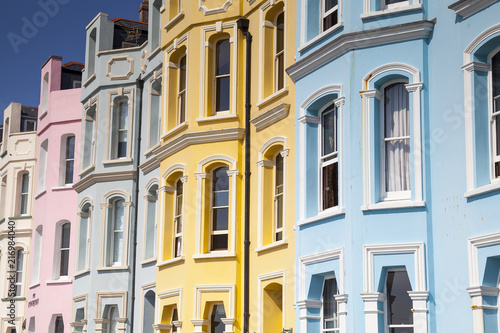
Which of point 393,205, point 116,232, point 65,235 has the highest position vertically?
point 65,235

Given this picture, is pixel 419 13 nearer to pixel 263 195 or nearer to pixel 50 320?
pixel 263 195

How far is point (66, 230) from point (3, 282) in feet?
25.1

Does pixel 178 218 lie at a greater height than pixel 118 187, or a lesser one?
lesser

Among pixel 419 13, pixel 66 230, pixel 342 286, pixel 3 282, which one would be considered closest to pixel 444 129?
pixel 419 13

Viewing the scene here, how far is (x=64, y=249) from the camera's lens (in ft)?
105

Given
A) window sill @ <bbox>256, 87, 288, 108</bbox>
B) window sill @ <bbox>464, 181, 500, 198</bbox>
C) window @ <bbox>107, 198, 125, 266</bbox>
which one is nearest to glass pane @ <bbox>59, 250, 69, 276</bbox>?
window @ <bbox>107, 198, 125, 266</bbox>

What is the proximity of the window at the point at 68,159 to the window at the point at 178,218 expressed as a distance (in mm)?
9463

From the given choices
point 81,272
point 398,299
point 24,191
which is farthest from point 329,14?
point 24,191

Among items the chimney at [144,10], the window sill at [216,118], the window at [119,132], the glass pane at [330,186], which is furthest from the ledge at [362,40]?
the chimney at [144,10]

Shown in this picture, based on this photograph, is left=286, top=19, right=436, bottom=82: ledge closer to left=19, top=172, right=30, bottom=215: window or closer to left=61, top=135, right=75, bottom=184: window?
left=61, top=135, right=75, bottom=184: window

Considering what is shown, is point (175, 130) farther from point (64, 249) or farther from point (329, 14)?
point (64, 249)

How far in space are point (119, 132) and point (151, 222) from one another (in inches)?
152

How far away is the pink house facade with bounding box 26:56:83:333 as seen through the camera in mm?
31562

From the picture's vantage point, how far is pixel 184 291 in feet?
73.4
